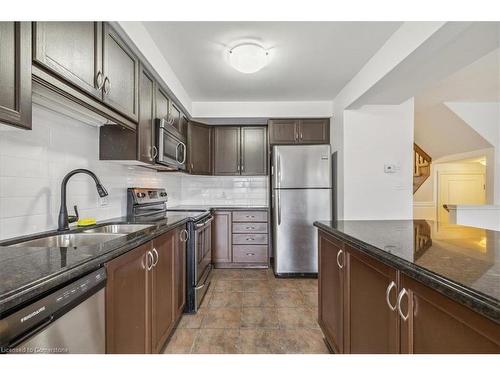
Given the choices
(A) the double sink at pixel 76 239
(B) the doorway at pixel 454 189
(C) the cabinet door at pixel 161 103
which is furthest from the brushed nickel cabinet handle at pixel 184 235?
(B) the doorway at pixel 454 189

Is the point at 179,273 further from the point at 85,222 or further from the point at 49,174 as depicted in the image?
the point at 49,174

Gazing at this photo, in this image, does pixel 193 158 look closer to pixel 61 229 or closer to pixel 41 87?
pixel 61 229

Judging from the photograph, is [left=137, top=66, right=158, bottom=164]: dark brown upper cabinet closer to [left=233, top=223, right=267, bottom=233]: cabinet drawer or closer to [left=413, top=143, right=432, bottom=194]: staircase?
[left=233, top=223, right=267, bottom=233]: cabinet drawer

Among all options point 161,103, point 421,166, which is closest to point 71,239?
point 161,103

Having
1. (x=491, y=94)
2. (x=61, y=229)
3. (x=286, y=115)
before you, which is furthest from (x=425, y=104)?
(x=61, y=229)

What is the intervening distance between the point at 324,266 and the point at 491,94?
353 cm

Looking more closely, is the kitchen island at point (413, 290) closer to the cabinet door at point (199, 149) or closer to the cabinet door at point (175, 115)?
the cabinet door at point (175, 115)

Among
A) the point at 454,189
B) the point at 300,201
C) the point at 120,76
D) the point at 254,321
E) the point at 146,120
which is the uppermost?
the point at 120,76

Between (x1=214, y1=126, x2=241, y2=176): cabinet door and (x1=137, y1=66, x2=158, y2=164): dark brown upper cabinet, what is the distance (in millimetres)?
1679

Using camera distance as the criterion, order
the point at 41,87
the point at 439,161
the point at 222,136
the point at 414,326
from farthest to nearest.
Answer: the point at 439,161, the point at 222,136, the point at 41,87, the point at 414,326

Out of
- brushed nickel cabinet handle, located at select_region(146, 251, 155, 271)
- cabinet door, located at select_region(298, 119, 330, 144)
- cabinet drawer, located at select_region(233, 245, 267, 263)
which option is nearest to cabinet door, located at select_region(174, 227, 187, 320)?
brushed nickel cabinet handle, located at select_region(146, 251, 155, 271)

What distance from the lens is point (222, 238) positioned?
3.52 meters

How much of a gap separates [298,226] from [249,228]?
700mm

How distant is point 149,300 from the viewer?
4.65 feet
